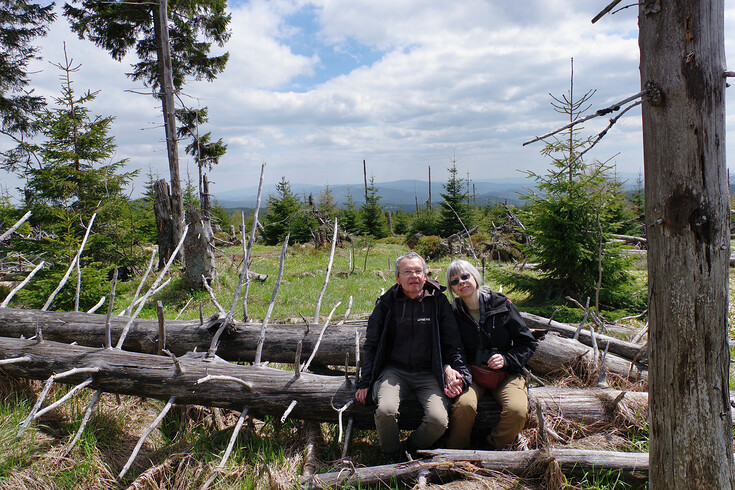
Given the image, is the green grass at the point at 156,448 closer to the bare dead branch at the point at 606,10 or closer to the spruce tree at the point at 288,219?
the bare dead branch at the point at 606,10

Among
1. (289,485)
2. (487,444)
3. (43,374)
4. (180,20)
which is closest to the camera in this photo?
(289,485)

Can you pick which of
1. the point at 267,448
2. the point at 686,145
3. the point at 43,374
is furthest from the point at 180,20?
the point at 686,145

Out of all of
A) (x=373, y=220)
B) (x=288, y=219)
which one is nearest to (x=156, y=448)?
(x=288, y=219)

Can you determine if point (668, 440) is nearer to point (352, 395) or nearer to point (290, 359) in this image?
point (352, 395)

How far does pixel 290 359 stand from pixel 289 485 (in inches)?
76.8

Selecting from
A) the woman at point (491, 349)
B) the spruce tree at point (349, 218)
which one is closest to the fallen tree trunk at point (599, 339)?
the woman at point (491, 349)

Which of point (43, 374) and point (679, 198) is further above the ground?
point (679, 198)

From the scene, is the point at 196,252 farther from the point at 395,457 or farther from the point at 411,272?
the point at 395,457

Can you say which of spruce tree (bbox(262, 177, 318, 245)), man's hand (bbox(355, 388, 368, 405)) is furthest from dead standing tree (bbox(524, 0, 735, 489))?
spruce tree (bbox(262, 177, 318, 245))

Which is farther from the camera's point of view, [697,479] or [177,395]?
[177,395]

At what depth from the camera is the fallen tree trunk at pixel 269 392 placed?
4242mm

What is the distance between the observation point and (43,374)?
477 centimetres

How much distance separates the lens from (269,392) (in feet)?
14.1

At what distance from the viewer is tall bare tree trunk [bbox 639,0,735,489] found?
2346mm
